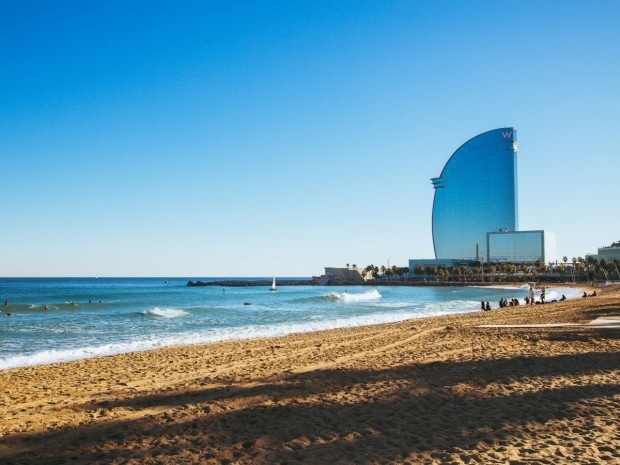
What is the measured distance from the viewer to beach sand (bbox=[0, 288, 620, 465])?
16.9 ft

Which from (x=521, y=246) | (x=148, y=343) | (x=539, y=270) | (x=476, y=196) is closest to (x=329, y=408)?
(x=148, y=343)

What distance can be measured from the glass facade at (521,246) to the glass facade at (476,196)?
341 cm

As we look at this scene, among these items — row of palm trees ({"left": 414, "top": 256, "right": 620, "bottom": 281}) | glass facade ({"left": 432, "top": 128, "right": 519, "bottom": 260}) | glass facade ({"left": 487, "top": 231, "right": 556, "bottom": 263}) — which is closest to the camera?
row of palm trees ({"left": 414, "top": 256, "right": 620, "bottom": 281})

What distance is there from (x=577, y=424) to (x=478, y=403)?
1312 mm

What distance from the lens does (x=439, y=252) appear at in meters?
154

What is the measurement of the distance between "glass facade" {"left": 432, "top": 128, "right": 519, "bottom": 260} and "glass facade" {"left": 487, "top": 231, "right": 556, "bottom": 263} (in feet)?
11.2

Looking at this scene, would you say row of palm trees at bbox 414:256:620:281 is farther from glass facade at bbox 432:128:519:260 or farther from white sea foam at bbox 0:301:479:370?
white sea foam at bbox 0:301:479:370

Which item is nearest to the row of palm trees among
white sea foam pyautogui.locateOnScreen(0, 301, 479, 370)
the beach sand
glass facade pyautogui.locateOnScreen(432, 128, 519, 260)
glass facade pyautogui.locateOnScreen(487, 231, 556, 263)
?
glass facade pyautogui.locateOnScreen(487, 231, 556, 263)

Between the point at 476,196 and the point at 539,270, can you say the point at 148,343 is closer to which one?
the point at 539,270

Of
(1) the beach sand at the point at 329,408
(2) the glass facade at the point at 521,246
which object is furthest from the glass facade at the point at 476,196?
(1) the beach sand at the point at 329,408

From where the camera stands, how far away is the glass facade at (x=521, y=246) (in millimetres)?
138375

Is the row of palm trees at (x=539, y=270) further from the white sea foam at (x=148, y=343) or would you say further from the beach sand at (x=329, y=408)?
the beach sand at (x=329, y=408)

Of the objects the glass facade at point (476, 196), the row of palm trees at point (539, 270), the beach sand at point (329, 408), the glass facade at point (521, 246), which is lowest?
the beach sand at point (329, 408)

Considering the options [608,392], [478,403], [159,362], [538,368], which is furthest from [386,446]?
[159,362]
